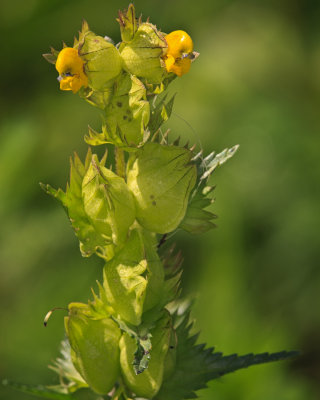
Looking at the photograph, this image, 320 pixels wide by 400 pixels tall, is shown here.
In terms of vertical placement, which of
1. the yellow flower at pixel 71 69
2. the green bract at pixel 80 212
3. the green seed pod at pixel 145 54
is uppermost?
the green seed pod at pixel 145 54

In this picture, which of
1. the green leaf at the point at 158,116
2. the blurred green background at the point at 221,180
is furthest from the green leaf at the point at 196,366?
the blurred green background at the point at 221,180

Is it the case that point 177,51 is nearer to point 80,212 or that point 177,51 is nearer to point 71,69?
point 71,69

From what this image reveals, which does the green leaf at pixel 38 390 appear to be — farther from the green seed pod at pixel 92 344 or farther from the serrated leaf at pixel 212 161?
the serrated leaf at pixel 212 161

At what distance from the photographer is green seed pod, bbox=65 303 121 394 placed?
1209 mm

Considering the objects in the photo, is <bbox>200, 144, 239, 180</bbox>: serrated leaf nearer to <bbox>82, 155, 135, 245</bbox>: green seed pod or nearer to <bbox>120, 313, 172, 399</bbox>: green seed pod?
<bbox>82, 155, 135, 245</bbox>: green seed pod

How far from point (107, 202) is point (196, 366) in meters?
0.49

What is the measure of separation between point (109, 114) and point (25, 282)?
2.47 meters

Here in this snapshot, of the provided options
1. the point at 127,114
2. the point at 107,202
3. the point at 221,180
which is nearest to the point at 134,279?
the point at 107,202

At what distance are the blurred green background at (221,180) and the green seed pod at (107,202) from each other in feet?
3.94

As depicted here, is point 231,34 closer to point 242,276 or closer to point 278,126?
point 278,126

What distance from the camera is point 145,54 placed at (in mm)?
1138

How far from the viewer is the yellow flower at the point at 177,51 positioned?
3.88 ft

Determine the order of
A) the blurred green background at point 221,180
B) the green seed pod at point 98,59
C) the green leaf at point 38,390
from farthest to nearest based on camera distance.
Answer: the blurred green background at point 221,180, the green leaf at point 38,390, the green seed pod at point 98,59

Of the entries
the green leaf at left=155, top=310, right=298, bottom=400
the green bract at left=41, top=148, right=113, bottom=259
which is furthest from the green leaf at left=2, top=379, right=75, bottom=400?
the green bract at left=41, top=148, right=113, bottom=259
